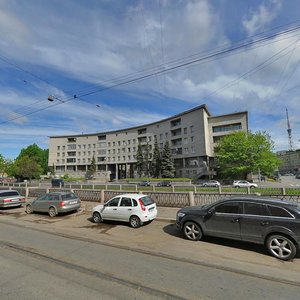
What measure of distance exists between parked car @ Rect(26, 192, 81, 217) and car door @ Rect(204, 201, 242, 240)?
9.28m

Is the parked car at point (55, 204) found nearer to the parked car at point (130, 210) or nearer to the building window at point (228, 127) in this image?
the parked car at point (130, 210)

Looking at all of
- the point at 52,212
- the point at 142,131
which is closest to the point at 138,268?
the point at 52,212

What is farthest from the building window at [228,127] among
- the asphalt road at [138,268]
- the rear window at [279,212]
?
the rear window at [279,212]

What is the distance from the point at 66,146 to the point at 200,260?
95174 millimetres

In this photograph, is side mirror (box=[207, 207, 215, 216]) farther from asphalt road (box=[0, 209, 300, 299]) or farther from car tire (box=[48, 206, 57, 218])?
car tire (box=[48, 206, 57, 218])

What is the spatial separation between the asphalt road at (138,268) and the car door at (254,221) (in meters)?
0.49

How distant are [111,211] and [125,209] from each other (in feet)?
2.88

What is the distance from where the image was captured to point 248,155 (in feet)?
148

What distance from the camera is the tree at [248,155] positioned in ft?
146

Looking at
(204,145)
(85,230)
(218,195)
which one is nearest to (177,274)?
(85,230)

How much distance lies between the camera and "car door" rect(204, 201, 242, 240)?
7.16 metres

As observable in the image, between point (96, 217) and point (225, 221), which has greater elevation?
point (225, 221)

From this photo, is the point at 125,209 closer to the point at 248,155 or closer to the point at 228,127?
the point at 248,155

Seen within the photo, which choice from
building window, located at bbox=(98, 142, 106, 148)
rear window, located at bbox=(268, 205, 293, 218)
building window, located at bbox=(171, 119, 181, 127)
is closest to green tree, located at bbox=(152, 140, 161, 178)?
building window, located at bbox=(171, 119, 181, 127)
